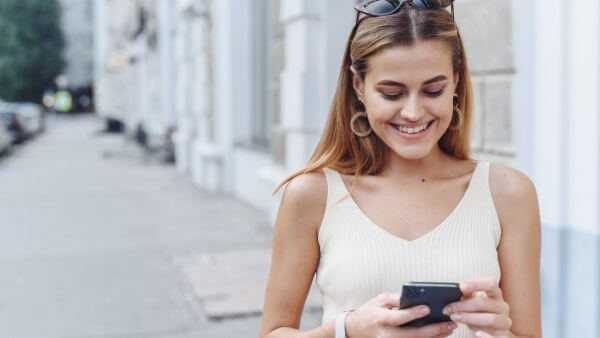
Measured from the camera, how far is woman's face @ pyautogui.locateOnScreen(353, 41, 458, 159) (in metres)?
1.78

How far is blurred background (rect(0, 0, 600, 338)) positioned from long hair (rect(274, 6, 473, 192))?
202 centimetres

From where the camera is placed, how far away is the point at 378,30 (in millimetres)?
1810

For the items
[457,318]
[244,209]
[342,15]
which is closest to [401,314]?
[457,318]

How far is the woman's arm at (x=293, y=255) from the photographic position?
1.91 meters

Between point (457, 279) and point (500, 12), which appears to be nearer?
point (457, 279)

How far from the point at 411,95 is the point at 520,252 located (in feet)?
1.48

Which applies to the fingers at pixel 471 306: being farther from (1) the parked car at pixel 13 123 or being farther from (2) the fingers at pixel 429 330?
(1) the parked car at pixel 13 123

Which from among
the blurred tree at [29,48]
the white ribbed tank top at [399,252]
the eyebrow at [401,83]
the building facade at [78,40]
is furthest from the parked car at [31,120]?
the building facade at [78,40]

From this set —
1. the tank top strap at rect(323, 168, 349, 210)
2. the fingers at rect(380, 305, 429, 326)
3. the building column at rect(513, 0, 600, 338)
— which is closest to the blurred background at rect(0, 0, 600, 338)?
the building column at rect(513, 0, 600, 338)

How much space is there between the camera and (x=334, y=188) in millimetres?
1939

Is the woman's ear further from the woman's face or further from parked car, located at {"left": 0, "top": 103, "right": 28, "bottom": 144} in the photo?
parked car, located at {"left": 0, "top": 103, "right": 28, "bottom": 144}

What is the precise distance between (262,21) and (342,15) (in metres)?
3.78

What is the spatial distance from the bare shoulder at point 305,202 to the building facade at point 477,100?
2.27 metres

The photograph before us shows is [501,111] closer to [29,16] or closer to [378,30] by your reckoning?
[378,30]
